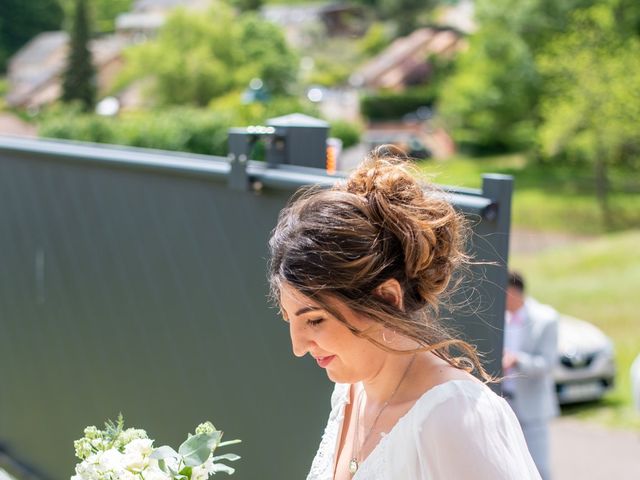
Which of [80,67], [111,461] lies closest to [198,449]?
[111,461]

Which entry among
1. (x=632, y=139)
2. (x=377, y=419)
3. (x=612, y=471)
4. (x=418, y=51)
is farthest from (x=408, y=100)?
Answer: (x=377, y=419)

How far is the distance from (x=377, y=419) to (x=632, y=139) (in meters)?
36.5

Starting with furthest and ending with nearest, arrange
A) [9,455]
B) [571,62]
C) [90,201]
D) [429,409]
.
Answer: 1. [571,62]
2. [9,455]
3. [90,201]
4. [429,409]

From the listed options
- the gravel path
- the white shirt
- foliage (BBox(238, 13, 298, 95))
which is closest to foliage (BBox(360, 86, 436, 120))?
foliage (BBox(238, 13, 298, 95))

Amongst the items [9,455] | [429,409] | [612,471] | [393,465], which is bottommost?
[612,471]

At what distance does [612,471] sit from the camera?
7.07 m

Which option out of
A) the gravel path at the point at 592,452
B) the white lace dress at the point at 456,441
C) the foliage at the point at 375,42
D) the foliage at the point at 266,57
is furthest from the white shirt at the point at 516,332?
the foliage at the point at 375,42

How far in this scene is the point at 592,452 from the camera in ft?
25.0

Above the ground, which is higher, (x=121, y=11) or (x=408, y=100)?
(x=121, y=11)

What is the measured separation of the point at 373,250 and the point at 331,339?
0.18 metres

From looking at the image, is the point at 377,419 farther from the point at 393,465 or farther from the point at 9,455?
the point at 9,455

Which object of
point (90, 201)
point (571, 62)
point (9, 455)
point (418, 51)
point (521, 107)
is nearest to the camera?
point (90, 201)

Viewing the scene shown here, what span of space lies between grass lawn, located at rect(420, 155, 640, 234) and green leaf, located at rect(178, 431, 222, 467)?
1119 inches

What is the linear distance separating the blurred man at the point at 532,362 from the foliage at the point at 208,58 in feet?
194
